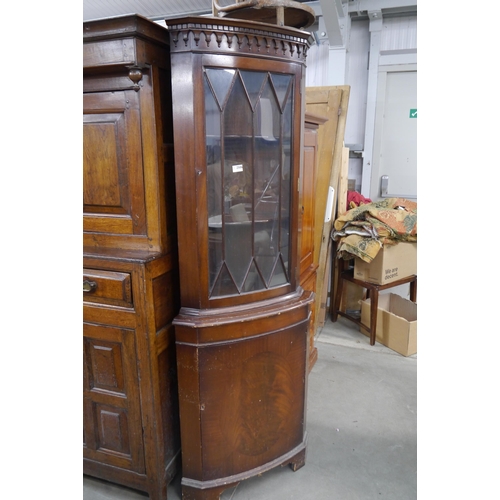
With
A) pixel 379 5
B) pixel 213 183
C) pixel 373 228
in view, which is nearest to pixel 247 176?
pixel 213 183

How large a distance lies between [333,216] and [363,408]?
4.90 ft

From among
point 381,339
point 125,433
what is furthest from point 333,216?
point 125,433

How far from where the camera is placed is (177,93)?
127 cm

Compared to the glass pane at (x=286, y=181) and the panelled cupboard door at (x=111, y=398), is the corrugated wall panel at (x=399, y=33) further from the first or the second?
the panelled cupboard door at (x=111, y=398)

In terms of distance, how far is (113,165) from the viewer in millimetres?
1387

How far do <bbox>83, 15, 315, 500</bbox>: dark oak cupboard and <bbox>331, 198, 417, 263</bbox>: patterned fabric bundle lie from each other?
1.34 m

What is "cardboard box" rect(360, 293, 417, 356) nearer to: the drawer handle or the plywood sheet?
the plywood sheet

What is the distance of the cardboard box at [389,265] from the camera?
278 cm

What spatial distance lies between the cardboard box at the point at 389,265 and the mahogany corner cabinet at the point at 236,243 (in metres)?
1.36

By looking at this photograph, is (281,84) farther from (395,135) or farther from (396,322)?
(395,135)

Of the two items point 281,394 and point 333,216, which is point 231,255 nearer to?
point 281,394

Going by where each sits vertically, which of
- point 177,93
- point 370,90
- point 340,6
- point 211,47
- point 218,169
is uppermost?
point 340,6

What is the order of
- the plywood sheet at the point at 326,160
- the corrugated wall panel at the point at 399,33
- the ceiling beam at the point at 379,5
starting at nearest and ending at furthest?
the plywood sheet at the point at 326,160 → the ceiling beam at the point at 379,5 → the corrugated wall panel at the point at 399,33

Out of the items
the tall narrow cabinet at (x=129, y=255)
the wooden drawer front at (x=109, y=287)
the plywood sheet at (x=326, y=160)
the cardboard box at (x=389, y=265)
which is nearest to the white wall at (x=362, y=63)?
the plywood sheet at (x=326, y=160)
